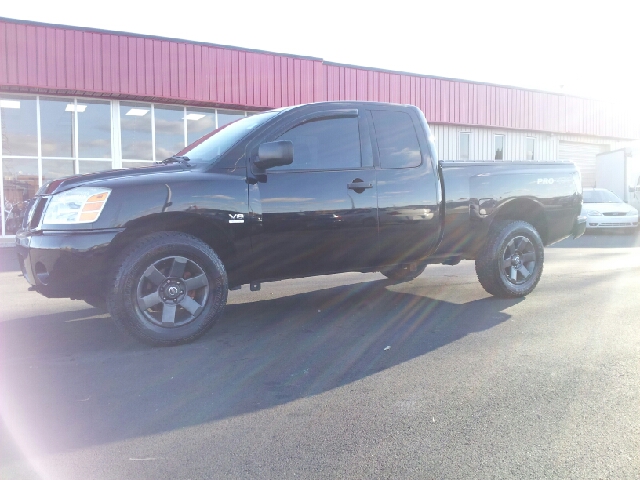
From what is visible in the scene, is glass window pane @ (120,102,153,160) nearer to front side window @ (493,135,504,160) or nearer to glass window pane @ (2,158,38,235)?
glass window pane @ (2,158,38,235)

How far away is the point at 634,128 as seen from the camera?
28.7m

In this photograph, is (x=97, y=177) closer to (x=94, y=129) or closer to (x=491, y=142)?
(x=94, y=129)

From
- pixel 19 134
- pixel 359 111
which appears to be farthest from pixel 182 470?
pixel 19 134

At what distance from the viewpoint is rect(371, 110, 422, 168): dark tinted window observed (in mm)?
5254

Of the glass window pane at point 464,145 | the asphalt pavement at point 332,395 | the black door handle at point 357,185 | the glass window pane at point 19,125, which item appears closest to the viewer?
the asphalt pavement at point 332,395

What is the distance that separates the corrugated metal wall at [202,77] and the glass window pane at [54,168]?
194cm

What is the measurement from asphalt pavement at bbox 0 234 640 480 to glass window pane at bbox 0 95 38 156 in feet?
37.4

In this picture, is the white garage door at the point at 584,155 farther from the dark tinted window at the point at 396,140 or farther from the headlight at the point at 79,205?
the headlight at the point at 79,205

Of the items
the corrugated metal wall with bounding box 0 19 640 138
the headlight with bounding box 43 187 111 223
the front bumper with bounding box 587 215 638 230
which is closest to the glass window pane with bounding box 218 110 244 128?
the corrugated metal wall with bounding box 0 19 640 138

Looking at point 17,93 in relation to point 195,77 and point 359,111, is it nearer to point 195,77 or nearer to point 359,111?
point 195,77

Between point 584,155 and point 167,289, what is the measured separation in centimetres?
2778

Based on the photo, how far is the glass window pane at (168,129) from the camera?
17.0 meters

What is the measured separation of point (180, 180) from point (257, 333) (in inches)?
55.8

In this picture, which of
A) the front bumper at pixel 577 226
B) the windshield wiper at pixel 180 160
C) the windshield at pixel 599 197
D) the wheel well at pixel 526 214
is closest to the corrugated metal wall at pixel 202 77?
the windshield at pixel 599 197
